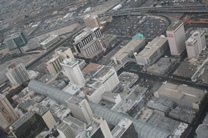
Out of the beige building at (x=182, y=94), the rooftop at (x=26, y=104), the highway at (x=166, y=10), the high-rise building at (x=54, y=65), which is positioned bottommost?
the beige building at (x=182, y=94)

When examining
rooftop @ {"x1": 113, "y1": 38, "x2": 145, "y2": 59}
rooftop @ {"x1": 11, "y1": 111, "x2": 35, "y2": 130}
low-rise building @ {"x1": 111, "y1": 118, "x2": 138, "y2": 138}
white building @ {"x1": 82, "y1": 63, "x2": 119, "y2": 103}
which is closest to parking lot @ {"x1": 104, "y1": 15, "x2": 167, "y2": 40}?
rooftop @ {"x1": 113, "y1": 38, "x2": 145, "y2": 59}

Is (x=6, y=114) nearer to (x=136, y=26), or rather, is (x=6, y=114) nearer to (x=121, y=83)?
(x=121, y=83)

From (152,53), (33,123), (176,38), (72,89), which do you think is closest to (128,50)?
(152,53)

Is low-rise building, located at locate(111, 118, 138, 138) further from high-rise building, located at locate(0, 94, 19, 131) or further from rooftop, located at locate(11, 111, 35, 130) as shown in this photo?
high-rise building, located at locate(0, 94, 19, 131)

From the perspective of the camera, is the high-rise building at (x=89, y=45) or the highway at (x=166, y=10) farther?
the highway at (x=166, y=10)

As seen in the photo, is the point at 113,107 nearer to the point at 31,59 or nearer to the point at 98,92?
the point at 98,92

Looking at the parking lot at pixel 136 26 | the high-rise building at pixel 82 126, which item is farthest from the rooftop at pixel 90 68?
the parking lot at pixel 136 26

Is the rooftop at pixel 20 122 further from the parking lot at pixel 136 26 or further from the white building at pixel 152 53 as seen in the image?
the parking lot at pixel 136 26

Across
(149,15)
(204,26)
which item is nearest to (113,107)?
(204,26)
